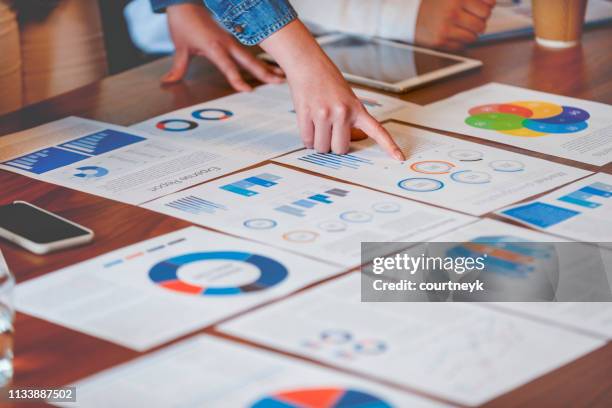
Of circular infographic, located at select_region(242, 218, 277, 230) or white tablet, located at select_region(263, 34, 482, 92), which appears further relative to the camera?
white tablet, located at select_region(263, 34, 482, 92)

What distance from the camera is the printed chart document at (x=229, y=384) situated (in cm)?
80

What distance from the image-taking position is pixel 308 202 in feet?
3.91

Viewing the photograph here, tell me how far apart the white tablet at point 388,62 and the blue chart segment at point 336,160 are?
29 cm

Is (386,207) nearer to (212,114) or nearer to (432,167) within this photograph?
(432,167)

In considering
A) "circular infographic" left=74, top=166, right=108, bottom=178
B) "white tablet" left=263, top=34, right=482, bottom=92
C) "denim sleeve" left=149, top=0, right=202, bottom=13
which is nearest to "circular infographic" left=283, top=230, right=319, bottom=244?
"circular infographic" left=74, top=166, right=108, bottom=178

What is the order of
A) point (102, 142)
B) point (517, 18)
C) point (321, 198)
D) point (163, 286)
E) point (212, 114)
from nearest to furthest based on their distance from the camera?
point (163, 286), point (321, 198), point (102, 142), point (212, 114), point (517, 18)

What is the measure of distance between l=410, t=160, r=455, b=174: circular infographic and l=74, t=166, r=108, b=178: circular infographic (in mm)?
399

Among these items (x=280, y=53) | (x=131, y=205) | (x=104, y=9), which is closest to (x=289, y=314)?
(x=131, y=205)

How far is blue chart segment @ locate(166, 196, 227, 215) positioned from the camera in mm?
1179

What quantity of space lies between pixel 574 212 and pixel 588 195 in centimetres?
6

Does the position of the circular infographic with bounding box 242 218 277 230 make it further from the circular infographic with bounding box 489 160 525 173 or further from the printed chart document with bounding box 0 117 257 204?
the circular infographic with bounding box 489 160 525 173

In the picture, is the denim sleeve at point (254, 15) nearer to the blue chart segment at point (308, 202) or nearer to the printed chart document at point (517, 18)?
the blue chart segment at point (308, 202)

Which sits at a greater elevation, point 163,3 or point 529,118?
point 163,3

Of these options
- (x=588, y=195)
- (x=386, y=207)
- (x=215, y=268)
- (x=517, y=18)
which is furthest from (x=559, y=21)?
(x=215, y=268)
